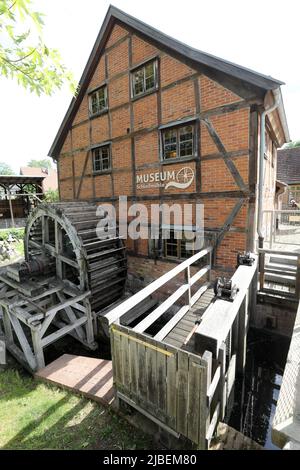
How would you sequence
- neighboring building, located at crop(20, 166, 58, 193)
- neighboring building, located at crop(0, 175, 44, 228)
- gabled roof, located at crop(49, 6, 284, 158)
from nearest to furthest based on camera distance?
gabled roof, located at crop(49, 6, 284, 158) < neighboring building, located at crop(0, 175, 44, 228) < neighboring building, located at crop(20, 166, 58, 193)

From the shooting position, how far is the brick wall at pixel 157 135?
510cm

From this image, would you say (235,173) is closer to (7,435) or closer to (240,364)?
(240,364)

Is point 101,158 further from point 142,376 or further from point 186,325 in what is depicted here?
point 142,376

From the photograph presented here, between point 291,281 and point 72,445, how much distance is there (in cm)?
511

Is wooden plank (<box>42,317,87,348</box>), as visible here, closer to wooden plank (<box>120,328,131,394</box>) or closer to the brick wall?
the brick wall

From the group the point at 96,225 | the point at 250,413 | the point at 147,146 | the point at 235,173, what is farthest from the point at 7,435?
the point at 147,146

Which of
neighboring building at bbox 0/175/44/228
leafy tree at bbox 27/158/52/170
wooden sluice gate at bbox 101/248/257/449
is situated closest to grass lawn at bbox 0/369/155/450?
wooden sluice gate at bbox 101/248/257/449

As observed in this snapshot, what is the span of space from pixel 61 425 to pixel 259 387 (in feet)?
11.0

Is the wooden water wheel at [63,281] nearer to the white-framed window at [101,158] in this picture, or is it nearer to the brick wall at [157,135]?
the brick wall at [157,135]

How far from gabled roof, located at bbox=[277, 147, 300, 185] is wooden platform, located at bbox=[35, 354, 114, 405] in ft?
51.0

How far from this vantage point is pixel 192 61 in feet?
17.6

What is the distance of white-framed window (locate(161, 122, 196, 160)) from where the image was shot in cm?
563

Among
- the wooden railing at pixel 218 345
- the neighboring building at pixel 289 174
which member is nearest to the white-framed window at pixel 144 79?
the wooden railing at pixel 218 345

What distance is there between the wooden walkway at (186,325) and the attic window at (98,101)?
6661mm
